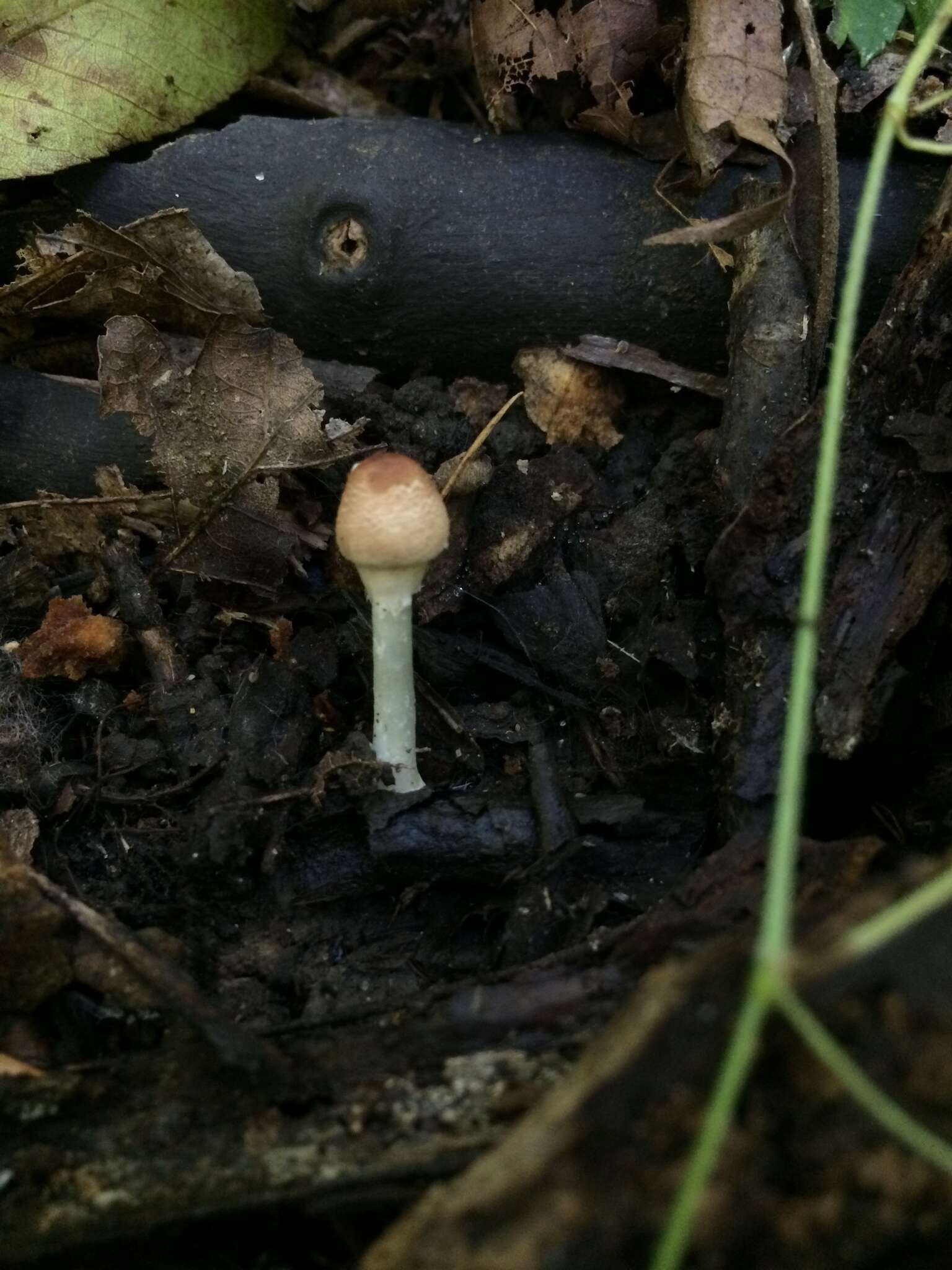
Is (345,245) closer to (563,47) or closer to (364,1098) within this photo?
(563,47)

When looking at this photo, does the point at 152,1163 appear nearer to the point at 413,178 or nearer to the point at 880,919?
the point at 880,919

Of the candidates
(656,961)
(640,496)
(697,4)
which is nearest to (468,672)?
(640,496)

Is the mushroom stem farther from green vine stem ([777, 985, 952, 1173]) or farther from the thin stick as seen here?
green vine stem ([777, 985, 952, 1173])

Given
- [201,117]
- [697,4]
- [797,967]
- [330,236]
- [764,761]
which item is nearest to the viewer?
[797,967]

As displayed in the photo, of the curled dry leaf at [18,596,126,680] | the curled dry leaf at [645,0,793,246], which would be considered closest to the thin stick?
the curled dry leaf at [645,0,793,246]

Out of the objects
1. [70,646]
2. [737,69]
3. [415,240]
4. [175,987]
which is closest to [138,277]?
[415,240]

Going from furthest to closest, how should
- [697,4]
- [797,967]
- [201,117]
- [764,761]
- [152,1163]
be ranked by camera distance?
[201,117] < [697,4] < [764,761] < [152,1163] < [797,967]

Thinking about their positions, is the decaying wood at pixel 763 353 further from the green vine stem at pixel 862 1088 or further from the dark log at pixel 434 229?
the green vine stem at pixel 862 1088

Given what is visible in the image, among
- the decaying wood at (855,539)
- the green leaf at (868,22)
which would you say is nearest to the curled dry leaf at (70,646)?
the decaying wood at (855,539)
